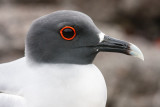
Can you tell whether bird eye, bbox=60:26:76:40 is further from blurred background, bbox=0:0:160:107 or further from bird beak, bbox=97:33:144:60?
blurred background, bbox=0:0:160:107

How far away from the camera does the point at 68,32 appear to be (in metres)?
1.83

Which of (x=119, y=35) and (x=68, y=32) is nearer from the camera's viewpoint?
(x=68, y=32)

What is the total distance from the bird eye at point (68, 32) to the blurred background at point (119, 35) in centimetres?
315

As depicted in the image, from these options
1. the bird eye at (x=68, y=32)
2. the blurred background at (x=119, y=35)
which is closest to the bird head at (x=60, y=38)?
the bird eye at (x=68, y=32)

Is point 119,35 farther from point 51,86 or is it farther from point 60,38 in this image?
point 51,86

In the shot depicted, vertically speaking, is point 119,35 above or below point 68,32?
above

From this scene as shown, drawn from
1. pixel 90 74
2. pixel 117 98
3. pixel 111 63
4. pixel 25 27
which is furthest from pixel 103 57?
pixel 90 74

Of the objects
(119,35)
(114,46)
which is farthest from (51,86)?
(119,35)

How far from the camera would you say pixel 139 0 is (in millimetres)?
6297

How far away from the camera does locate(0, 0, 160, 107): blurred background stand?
5.07 metres

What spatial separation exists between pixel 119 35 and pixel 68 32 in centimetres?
389

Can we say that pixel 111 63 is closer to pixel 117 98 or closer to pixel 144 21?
pixel 117 98

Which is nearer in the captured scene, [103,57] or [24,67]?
[24,67]

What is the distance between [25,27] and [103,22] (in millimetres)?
1537
